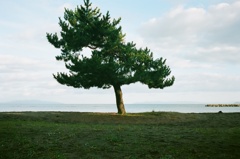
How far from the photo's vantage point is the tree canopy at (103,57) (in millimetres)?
34844

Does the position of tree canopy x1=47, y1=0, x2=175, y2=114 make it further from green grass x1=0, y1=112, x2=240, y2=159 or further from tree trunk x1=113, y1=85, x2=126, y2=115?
green grass x1=0, y1=112, x2=240, y2=159

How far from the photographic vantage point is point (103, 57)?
37188 millimetres

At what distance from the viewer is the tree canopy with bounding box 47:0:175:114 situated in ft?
114

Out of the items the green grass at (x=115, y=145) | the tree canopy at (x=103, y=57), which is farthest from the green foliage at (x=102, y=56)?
the green grass at (x=115, y=145)

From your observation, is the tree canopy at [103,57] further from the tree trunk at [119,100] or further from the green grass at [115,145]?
the green grass at [115,145]

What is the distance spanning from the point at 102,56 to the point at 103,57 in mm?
213

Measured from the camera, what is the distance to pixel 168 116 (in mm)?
34562

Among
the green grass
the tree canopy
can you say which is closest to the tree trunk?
the tree canopy

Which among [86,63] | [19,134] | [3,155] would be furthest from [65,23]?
[3,155]

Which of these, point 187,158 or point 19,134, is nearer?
point 187,158

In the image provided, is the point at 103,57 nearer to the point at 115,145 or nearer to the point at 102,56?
the point at 102,56

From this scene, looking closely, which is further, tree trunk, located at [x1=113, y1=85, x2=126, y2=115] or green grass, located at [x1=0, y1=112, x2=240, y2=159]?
tree trunk, located at [x1=113, y1=85, x2=126, y2=115]

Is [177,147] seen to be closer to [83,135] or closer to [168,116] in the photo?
[83,135]

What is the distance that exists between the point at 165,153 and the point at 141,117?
20.0m
